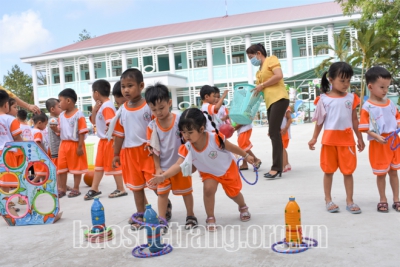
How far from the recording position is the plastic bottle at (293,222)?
10.2 ft

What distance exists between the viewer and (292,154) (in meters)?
8.95


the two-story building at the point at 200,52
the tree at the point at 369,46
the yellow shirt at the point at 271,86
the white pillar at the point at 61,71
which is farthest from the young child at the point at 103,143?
the white pillar at the point at 61,71

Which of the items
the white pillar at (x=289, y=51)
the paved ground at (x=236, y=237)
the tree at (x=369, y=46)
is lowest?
the paved ground at (x=236, y=237)

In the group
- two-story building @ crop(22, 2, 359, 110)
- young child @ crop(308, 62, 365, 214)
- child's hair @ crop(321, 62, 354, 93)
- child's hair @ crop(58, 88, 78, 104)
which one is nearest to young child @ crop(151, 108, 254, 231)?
young child @ crop(308, 62, 365, 214)

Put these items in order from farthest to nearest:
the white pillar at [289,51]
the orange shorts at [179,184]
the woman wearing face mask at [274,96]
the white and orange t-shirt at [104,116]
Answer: the white pillar at [289,51] < the woman wearing face mask at [274,96] < the white and orange t-shirt at [104,116] < the orange shorts at [179,184]

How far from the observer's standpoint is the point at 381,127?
4.09 metres

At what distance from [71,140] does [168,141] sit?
2703 mm

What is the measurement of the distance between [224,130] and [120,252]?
12.6 feet

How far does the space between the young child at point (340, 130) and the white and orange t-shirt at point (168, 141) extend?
4.96 feet

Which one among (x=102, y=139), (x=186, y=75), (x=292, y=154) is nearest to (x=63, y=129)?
(x=102, y=139)

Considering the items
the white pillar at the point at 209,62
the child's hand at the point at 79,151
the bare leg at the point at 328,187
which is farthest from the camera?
the white pillar at the point at 209,62

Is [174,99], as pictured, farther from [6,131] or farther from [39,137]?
[6,131]

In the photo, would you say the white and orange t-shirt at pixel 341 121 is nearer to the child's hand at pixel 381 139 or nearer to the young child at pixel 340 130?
the young child at pixel 340 130

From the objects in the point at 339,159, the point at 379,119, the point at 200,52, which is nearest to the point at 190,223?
the point at 339,159
